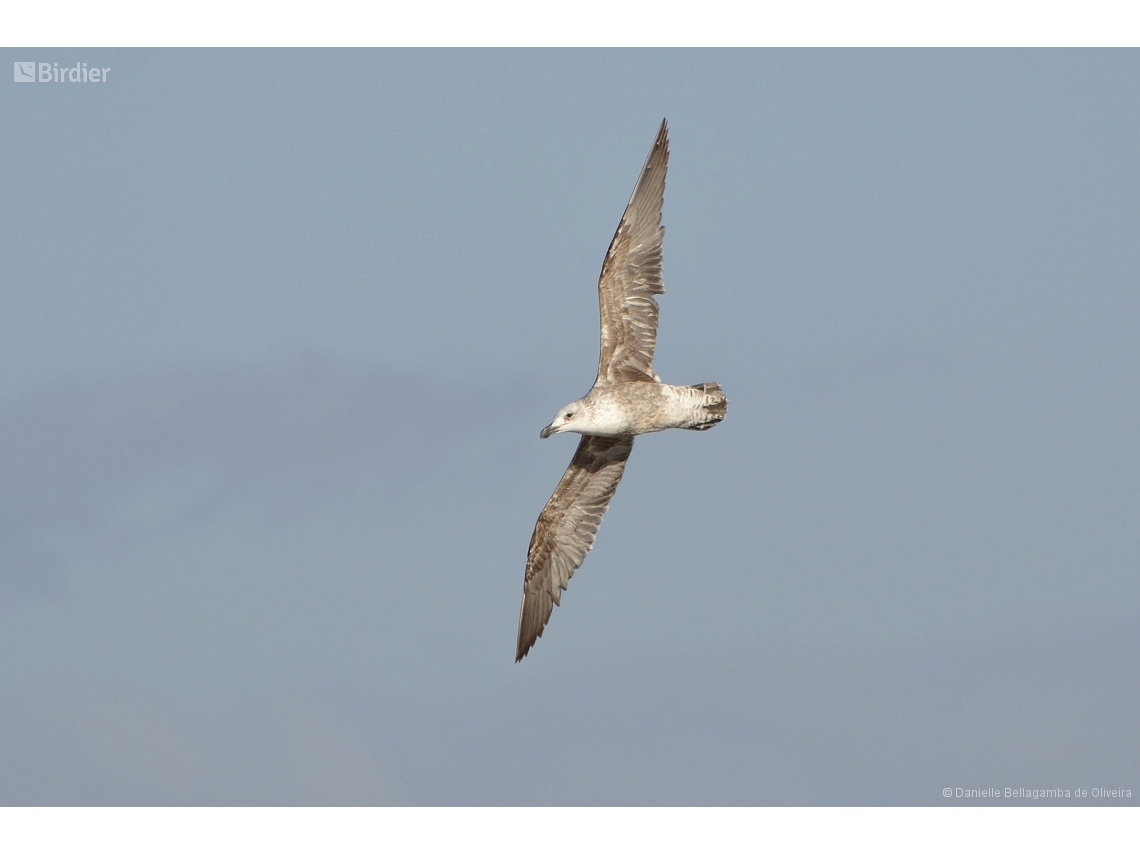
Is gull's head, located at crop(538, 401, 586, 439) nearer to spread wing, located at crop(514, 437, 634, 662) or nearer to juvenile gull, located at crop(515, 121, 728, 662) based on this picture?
juvenile gull, located at crop(515, 121, 728, 662)

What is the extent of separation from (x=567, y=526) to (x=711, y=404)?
378 cm

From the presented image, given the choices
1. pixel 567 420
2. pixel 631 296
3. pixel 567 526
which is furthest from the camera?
pixel 567 526

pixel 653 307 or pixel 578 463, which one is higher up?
pixel 653 307

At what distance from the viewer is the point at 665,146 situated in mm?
28594

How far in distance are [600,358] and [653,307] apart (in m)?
1.17

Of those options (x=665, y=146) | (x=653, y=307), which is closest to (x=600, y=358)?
(x=653, y=307)

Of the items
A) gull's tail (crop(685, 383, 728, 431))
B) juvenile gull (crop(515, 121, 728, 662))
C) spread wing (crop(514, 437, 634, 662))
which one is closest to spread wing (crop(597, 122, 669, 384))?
juvenile gull (crop(515, 121, 728, 662))

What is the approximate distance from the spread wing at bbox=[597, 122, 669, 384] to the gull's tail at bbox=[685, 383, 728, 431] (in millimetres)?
849

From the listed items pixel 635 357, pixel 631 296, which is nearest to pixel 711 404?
pixel 635 357

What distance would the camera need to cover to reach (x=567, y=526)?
98.5 ft

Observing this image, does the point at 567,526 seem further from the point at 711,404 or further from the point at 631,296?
the point at 631,296

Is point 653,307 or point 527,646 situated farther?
point 527,646

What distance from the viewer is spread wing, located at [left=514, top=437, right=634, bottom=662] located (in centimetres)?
2952

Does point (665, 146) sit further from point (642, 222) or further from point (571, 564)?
point (571, 564)
